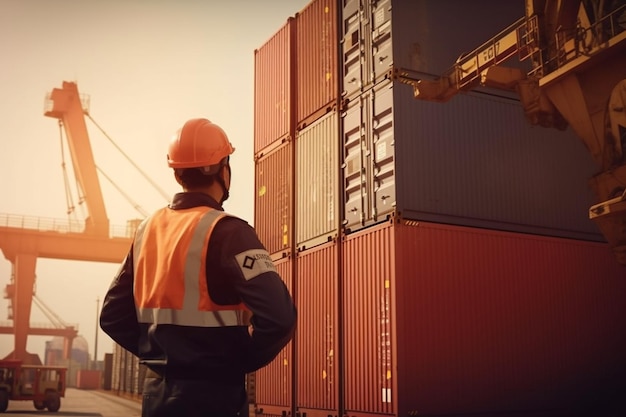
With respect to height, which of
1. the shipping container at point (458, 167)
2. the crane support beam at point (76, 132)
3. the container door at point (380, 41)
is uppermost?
the crane support beam at point (76, 132)

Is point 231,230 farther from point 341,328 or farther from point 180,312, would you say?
point 341,328

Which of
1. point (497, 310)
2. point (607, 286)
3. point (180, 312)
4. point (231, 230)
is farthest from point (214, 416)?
point (607, 286)

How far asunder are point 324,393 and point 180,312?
11336mm

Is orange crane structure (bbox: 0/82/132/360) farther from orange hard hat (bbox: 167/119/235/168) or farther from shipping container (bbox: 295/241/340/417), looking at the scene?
orange hard hat (bbox: 167/119/235/168)

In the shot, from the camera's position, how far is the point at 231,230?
2.49m

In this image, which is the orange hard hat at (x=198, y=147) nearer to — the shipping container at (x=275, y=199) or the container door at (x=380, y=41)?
the container door at (x=380, y=41)

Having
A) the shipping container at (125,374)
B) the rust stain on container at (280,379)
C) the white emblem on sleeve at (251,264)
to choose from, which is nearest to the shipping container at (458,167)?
the rust stain on container at (280,379)

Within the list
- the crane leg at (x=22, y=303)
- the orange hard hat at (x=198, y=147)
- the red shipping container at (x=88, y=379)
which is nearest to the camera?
the orange hard hat at (x=198, y=147)

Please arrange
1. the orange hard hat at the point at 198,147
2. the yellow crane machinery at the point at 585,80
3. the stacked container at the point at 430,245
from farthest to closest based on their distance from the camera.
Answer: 1. the stacked container at the point at 430,245
2. the yellow crane machinery at the point at 585,80
3. the orange hard hat at the point at 198,147

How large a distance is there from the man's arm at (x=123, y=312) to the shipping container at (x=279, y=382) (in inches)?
467

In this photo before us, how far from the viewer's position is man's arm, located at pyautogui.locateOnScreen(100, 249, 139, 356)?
2.84 m

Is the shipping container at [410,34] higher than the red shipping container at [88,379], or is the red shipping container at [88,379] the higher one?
the shipping container at [410,34]

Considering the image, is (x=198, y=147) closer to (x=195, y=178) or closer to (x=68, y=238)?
(x=195, y=178)

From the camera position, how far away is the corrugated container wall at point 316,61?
14891 millimetres
